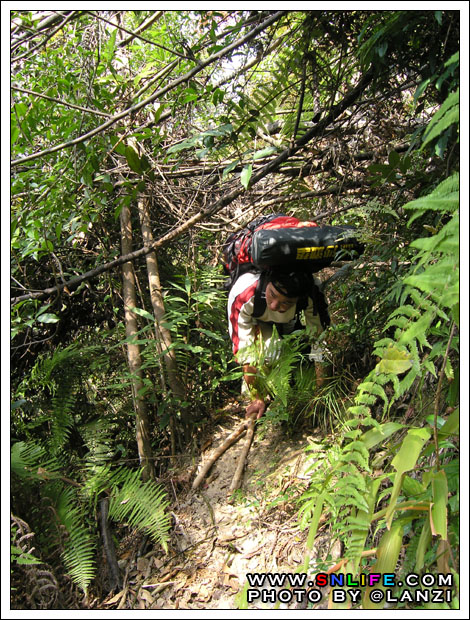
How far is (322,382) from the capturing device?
3.62 metres

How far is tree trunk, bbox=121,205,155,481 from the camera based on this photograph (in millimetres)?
3670

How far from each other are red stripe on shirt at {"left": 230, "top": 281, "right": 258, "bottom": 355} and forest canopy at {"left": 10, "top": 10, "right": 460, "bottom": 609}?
273 mm

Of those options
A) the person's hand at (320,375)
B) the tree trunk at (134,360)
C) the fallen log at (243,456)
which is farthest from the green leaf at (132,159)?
the fallen log at (243,456)

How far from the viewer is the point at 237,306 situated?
393 centimetres

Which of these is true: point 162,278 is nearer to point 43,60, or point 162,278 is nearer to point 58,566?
point 43,60

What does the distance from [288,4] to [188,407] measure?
2988mm

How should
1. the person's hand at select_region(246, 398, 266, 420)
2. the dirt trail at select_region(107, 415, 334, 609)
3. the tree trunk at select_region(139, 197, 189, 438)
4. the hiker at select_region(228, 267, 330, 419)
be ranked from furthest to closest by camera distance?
the person's hand at select_region(246, 398, 266, 420), the tree trunk at select_region(139, 197, 189, 438), the hiker at select_region(228, 267, 330, 419), the dirt trail at select_region(107, 415, 334, 609)

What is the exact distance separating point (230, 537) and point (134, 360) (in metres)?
1.52

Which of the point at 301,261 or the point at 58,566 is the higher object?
the point at 301,261

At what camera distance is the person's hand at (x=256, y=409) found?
3975mm

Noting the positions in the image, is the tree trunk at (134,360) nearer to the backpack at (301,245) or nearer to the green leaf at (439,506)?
the backpack at (301,245)

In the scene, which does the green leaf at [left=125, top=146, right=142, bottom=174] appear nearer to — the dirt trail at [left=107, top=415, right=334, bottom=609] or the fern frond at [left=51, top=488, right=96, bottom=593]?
the fern frond at [left=51, top=488, right=96, bottom=593]

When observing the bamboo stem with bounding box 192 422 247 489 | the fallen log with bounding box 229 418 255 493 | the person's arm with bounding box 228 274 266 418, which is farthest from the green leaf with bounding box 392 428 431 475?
the bamboo stem with bounding box 192 422 247 489

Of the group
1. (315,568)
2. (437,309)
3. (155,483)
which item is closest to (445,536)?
(437,309)
